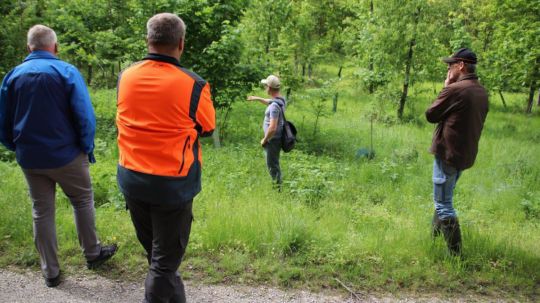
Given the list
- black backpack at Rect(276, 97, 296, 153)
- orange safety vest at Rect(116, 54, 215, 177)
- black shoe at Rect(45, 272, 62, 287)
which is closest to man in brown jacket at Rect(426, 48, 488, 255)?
black backpack at Rect(276, 97, 296, 153)

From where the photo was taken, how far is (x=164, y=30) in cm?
273

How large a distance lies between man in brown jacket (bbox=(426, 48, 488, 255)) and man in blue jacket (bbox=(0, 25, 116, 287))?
3.28 m

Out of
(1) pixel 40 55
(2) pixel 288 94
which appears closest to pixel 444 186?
(1) pixel 40 55

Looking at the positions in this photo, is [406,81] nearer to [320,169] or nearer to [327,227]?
[320,169]

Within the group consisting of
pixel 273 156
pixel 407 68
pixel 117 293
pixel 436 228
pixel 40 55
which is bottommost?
pixel 117 293

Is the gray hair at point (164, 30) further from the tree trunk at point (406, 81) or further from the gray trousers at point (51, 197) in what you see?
the tree trunk at point (406, 81)

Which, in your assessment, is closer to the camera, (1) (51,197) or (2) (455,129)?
(1) (51,197)

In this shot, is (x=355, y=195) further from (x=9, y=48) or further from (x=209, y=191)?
(x=9, y=48)

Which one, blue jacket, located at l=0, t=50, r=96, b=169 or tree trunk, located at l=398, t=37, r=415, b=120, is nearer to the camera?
blue jacket, located at l=0, t=50, r=96, b=169

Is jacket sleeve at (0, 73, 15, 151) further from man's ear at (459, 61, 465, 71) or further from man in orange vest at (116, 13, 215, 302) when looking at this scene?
man's ear at (459, 61, 465, 71)

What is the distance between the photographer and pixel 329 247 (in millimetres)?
4426

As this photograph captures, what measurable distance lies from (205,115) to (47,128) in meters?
1.49

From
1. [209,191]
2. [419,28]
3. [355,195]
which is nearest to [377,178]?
[355,195]

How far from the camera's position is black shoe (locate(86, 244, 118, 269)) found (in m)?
4.01
